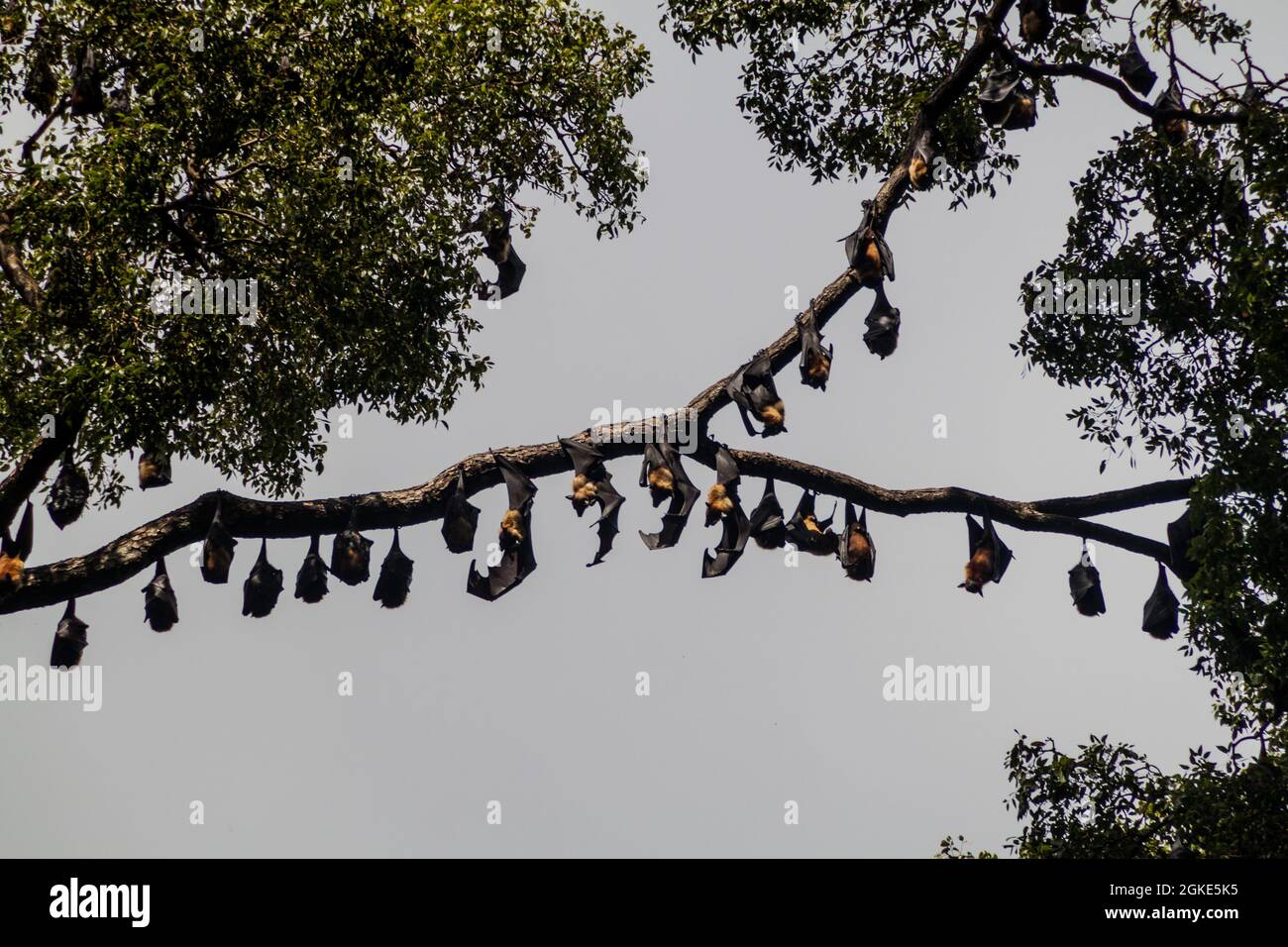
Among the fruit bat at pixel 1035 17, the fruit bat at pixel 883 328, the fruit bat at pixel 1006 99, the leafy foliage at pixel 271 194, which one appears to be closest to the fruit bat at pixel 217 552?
the leafy foliage at pixel 271 194

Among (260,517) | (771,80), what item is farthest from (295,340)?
(771,80)

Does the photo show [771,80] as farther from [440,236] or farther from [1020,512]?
[1020,512]

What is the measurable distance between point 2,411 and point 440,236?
4.36 m

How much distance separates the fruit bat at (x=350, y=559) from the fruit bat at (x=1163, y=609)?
809 centimetres

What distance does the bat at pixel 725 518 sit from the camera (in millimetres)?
12281

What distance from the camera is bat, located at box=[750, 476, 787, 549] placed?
44.2 feet

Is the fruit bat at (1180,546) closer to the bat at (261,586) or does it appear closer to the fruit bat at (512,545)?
the fruit bat at (512,545)

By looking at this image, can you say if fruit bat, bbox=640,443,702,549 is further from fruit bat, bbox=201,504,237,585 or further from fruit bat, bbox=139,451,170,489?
fruit bat, bbox=139,451,170,489

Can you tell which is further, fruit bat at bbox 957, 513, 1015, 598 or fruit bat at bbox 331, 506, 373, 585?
fruit bat at bbox 957, 513, 1015, 598

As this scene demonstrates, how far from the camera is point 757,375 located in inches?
489

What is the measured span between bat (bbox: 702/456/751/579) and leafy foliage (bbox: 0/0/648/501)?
3367mm

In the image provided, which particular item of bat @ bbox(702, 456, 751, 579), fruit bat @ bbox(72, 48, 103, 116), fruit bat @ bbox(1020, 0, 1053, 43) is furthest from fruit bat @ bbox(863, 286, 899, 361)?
fruit bat @ bbox(72, 48, 103, 116)
